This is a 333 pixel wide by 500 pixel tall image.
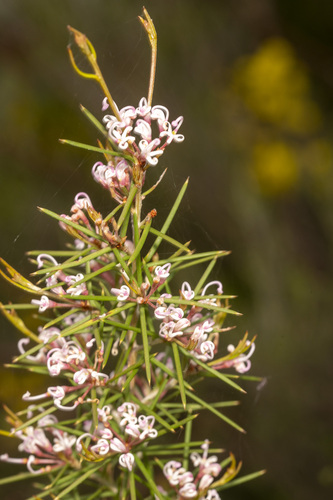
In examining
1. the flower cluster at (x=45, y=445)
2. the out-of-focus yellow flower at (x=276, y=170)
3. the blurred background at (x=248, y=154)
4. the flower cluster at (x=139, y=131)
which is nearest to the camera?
the flower cluster at (x=139, y=131)

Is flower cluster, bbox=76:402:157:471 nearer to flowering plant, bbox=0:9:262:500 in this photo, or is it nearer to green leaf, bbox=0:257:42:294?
flowering plant, bbox=0:9:262:500

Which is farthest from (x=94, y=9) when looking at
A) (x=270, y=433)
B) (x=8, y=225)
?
(x=270, y=433)

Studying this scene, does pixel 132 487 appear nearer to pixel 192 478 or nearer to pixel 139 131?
pixel 192 478

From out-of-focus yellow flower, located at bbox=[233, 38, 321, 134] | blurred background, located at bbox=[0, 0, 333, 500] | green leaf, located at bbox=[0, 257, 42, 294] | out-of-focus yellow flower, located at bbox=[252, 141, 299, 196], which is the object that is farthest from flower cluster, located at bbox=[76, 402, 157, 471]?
out-of-focus yellow flower, located at bbox=[233, 38, 321, 134]

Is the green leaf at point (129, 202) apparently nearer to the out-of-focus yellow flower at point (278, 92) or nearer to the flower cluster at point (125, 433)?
the flower cluster at point (125, 433)

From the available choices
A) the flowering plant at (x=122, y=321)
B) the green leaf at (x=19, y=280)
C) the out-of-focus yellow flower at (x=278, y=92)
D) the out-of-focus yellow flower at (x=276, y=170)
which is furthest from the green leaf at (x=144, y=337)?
the out-of-focus yellow flower at (x=278, y=92)

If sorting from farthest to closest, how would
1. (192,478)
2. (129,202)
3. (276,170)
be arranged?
1. (276,170)
2. (192,478)
3. (129,202)

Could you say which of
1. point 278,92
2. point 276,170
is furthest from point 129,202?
point 278,92
